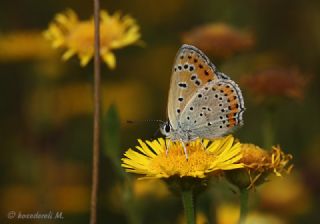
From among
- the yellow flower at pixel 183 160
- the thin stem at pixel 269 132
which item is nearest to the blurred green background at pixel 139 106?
the thin stem at pixel 269 132

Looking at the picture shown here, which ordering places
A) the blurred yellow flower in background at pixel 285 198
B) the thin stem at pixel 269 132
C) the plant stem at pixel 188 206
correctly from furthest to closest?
the blurred yellow flower in background at pixel 285 198 → the thin stem at pixel 269 132 → the plant stem at pixel 188 206

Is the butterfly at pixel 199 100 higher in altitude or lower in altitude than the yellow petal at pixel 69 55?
lower

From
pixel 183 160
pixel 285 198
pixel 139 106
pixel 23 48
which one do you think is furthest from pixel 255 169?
pixel 139 106

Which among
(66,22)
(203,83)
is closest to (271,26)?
(66,22)

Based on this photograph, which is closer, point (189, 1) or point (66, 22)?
point (66, 22)

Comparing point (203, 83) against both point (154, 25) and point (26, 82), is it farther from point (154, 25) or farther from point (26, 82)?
point (154, 25)

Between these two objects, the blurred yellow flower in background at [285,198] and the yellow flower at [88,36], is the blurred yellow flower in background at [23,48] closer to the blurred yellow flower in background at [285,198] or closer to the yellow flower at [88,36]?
the yellow flower at [88,36]

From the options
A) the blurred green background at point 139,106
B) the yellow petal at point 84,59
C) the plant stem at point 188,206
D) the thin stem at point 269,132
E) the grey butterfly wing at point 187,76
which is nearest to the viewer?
the plant stem at point 188,206
